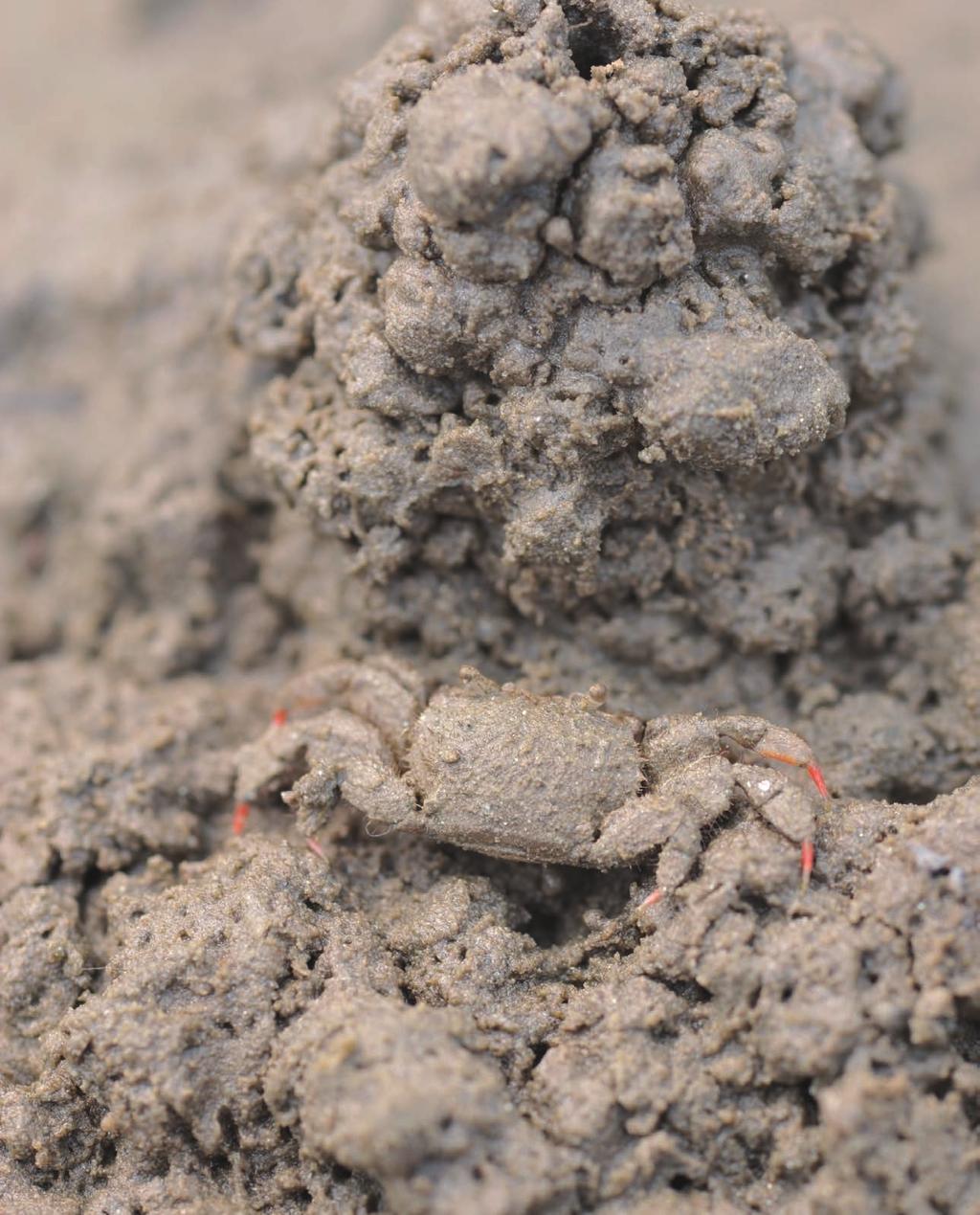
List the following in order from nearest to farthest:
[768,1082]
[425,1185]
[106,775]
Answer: [425,1185] < [768,1082] < [106,775]

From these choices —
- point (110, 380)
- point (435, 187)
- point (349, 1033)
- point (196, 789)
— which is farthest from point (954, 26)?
point (349, 1033)

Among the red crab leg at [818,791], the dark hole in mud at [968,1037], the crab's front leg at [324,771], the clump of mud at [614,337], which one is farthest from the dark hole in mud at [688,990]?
the clump of mud at [614,337]

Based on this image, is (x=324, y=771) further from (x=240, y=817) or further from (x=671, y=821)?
(x=671, y=821)

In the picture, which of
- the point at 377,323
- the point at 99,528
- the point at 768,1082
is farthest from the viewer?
the point at 99,528

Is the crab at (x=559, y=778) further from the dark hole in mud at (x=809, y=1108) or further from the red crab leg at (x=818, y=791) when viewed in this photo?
the dark hole in mud at (x=809, y=1108)

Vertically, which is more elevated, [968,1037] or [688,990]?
[968,1037]

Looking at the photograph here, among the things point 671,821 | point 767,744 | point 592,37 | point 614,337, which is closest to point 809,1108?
point 671,821

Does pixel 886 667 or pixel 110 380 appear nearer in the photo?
pixel 886 667

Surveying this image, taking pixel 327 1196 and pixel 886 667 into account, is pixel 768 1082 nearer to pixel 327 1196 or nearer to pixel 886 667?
pixel 327 1196
